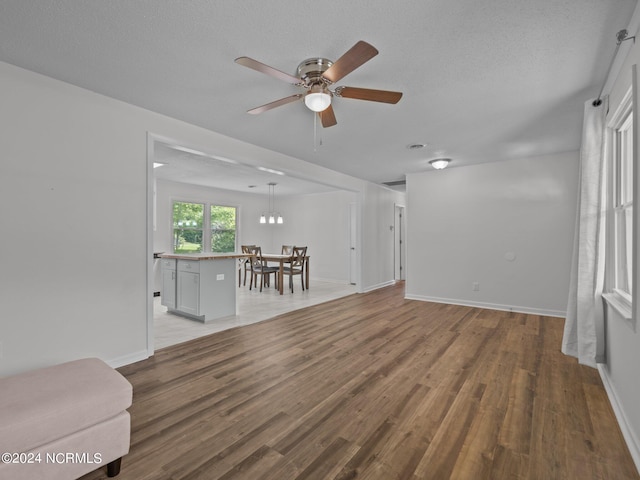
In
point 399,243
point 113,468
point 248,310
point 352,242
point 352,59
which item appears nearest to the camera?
point 113,468

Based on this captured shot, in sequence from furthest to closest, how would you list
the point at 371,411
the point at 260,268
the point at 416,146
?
the point at 260,268 → the point at 416,146 → the point at 371,411

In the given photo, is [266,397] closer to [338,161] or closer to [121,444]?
[121,444]

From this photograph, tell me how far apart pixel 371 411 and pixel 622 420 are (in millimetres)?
1531

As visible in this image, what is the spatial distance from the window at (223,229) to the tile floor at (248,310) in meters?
1.44

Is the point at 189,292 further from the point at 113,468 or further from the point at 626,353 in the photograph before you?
the point at 626,353

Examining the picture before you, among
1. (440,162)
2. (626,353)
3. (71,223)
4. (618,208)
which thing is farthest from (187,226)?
(626,353)

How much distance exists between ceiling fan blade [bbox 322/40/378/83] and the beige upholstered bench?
2.18 metres

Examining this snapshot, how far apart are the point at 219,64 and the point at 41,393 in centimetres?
225

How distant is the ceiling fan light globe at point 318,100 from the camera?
2.16 meters

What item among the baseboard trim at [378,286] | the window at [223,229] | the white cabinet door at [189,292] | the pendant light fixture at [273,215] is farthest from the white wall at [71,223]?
the window at [223,229]

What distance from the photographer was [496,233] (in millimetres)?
5070

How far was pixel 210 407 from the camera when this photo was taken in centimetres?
213

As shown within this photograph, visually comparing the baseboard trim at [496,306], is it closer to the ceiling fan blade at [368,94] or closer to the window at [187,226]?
the ceiling fan blade at [368,94]

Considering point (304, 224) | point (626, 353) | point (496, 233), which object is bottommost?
point (626, 353)
